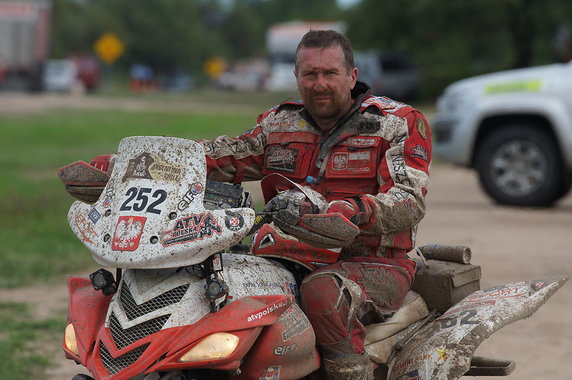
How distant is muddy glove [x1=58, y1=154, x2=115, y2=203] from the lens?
4371 millimetres

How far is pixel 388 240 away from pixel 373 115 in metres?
0.51

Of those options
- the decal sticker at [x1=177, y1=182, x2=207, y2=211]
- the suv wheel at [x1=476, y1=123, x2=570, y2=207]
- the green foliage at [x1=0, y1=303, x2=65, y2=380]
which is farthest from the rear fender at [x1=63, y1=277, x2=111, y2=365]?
the suv wheel at [x1=476, y1=123, x2=570, y2=207]

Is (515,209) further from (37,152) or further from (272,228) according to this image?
(37,152)

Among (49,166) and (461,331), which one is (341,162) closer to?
(461,331)

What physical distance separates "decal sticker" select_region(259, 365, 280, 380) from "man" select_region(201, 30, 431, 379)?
0.99 ft

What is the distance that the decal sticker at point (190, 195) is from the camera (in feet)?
12.7

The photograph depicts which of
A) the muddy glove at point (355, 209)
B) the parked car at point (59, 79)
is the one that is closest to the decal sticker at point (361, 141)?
the muddy glove at point (355, 209)

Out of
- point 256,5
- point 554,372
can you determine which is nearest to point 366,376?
point 554,372

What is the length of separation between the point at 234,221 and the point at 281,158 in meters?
0.98

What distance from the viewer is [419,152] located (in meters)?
4.50

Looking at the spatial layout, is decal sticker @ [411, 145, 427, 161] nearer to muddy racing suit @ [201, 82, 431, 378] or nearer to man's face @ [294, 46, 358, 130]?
muddy racing suit @ [201, 82, 431, 378]

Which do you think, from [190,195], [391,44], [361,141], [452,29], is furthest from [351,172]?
[391,44]

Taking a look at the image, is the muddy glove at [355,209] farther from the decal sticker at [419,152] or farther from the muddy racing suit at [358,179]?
the decal sticker at [419,152]

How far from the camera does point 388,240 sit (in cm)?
457
